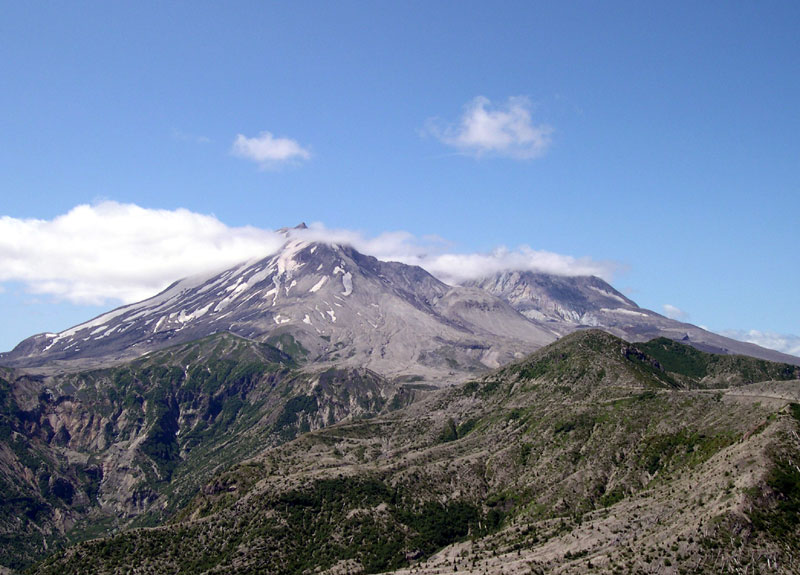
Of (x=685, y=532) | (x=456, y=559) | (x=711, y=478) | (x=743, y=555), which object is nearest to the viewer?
(x=743, y=555)

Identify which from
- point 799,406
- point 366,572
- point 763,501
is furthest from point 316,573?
point 799,406

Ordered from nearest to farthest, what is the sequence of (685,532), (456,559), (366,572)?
(685,532) < (456,559) < (366,572)

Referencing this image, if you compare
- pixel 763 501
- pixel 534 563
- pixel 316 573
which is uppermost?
pixel 763 501

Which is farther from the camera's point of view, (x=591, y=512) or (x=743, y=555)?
(x=591, y=512)

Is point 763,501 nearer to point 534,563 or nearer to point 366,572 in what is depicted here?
point 534,563

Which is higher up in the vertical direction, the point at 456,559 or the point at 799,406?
the point at 799,406

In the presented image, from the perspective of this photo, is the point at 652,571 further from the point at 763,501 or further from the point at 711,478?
the point at 711,478

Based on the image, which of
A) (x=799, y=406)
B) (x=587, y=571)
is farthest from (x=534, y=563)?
(x=799, y=406)

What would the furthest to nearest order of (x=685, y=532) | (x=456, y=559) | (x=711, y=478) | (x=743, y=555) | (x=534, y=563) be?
(x=456, y=559) < (x=711, y=478) < (x=534, y=563) < (x=685, y=532) < (x=743, y=555)

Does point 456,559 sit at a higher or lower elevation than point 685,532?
lower
